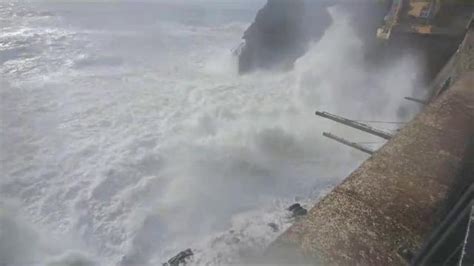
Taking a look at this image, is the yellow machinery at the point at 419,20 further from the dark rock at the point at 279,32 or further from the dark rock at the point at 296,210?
the dark rock at the point at 279,32

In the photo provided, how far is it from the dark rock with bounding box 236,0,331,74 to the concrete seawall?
59.4 ft

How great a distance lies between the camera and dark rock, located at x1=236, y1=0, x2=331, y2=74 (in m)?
21.1

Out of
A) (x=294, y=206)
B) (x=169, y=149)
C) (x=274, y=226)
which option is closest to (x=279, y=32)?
(x=169, y=149)

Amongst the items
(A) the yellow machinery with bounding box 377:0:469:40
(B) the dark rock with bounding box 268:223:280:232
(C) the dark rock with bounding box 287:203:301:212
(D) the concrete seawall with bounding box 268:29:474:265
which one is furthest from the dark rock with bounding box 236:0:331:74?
(D) the concrete seawall with bounding box 268:29:474:265

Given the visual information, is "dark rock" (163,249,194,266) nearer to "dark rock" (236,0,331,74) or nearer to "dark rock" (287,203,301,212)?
"dark rock" (287,203,301,212)

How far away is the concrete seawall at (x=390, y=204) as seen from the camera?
2061mm

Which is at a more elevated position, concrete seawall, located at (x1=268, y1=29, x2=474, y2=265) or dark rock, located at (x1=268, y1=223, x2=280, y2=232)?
concrete seawall, located at (x1=268, y1=29, x2=474, y2=265)

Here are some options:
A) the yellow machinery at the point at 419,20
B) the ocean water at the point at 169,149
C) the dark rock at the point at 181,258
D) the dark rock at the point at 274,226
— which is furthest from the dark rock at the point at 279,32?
the dark rock at the point at 181,258

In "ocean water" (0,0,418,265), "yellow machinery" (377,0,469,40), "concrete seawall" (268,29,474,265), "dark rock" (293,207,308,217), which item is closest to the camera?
"concrete seawall" (268,29,474,265)

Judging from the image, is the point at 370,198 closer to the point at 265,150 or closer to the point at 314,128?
the point at 265,150

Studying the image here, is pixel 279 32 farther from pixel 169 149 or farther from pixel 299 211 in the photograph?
pixel 299 211

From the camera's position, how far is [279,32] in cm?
2158

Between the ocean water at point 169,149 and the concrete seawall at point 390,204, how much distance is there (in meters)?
0.54

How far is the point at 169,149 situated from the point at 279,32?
46.0ft
